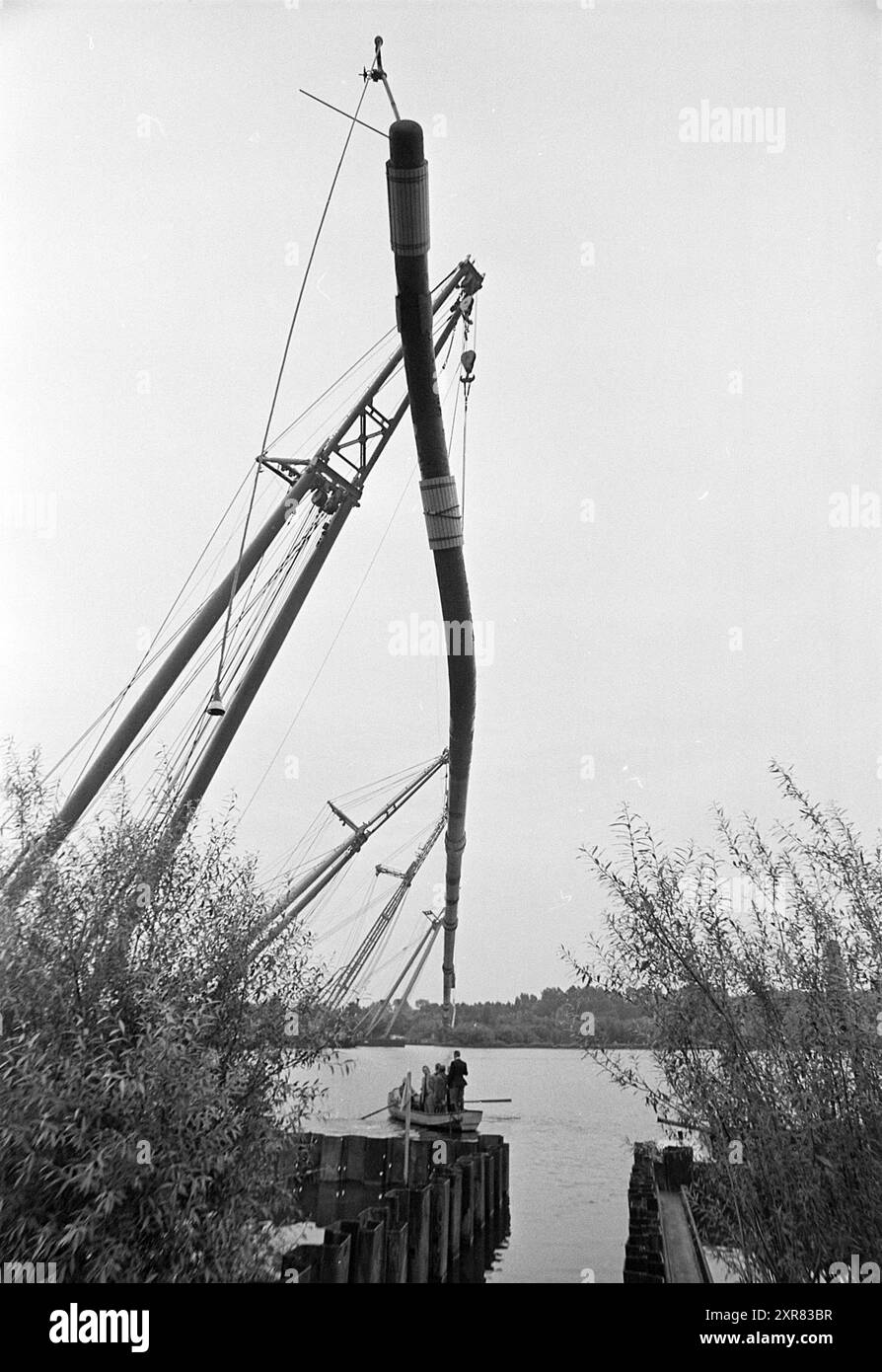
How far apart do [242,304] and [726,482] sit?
4.06 metres

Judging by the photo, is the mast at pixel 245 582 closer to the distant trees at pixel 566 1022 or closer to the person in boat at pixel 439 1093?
the distant trees at pixel 566 1022

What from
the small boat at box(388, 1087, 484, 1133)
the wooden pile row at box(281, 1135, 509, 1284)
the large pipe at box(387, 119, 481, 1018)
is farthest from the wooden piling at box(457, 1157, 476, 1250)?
the large pipe at box(387, 119, 481, 1018)

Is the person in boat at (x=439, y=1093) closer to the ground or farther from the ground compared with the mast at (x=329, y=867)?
closer to the ground

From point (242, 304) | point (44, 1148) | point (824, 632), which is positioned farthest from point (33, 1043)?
point (242, 304)

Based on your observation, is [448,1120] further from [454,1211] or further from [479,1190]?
[454,1211]

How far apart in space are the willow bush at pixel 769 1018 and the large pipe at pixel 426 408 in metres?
2.10

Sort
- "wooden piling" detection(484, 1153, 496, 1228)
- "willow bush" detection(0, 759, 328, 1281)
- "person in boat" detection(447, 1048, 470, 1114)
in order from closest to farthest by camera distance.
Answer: "willow bush" detection(0, 759, 328, 1281) < "wooden piling" detection(484, 1153, 496, 1228) < "person in boat" detection(447, 1048, 470, 1114)

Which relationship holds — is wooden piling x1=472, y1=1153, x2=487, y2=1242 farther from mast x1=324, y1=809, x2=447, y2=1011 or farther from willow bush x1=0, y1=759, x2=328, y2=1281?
willow bush x1=0, y1=759, x2=328, y2=1281

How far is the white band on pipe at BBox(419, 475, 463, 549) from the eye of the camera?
5930 millimetres

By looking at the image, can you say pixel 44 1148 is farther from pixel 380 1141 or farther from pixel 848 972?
pixel 380 1141

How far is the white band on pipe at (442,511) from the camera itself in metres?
5.93

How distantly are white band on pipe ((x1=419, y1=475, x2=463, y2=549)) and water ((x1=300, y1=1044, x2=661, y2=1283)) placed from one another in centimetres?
310

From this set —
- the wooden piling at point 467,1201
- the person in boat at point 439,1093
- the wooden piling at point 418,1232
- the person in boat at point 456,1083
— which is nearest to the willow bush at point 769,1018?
the wooden piling at point 418,1232

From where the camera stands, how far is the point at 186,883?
15.4 feet
